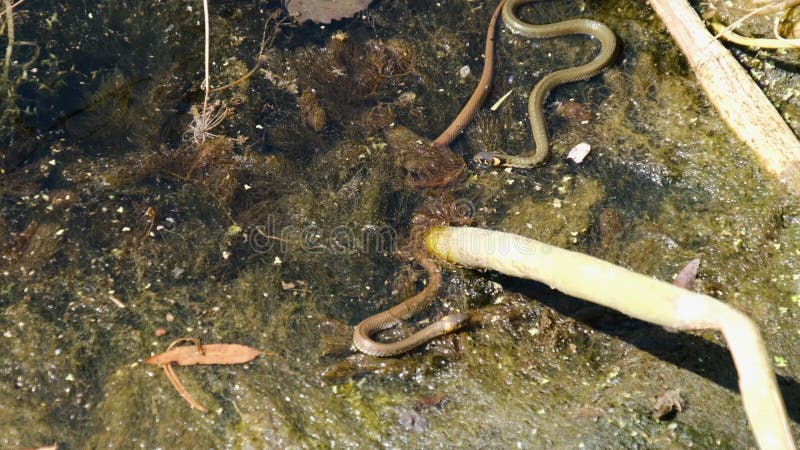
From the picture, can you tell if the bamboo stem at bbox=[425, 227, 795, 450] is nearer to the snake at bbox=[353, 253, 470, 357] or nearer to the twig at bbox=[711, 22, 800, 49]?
the snake at bbox=[353, 253, 470, 357]

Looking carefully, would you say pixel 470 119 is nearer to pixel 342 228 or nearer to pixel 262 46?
pixel 342 228

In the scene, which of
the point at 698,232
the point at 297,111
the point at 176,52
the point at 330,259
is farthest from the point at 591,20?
the point at 176,52

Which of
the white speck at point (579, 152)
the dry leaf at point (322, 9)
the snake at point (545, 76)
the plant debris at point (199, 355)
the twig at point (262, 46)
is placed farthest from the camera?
the dry leaf at point (322, 9)

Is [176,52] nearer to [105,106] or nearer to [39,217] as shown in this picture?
[105,106]

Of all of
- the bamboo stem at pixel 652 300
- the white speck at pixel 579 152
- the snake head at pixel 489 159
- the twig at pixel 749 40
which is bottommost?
the snake head at pixel 489 159

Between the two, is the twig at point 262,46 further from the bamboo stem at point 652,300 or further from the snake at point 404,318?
the bamboo stem at point 652,300

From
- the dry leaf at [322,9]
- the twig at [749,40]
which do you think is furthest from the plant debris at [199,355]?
the twig at [749,40]
